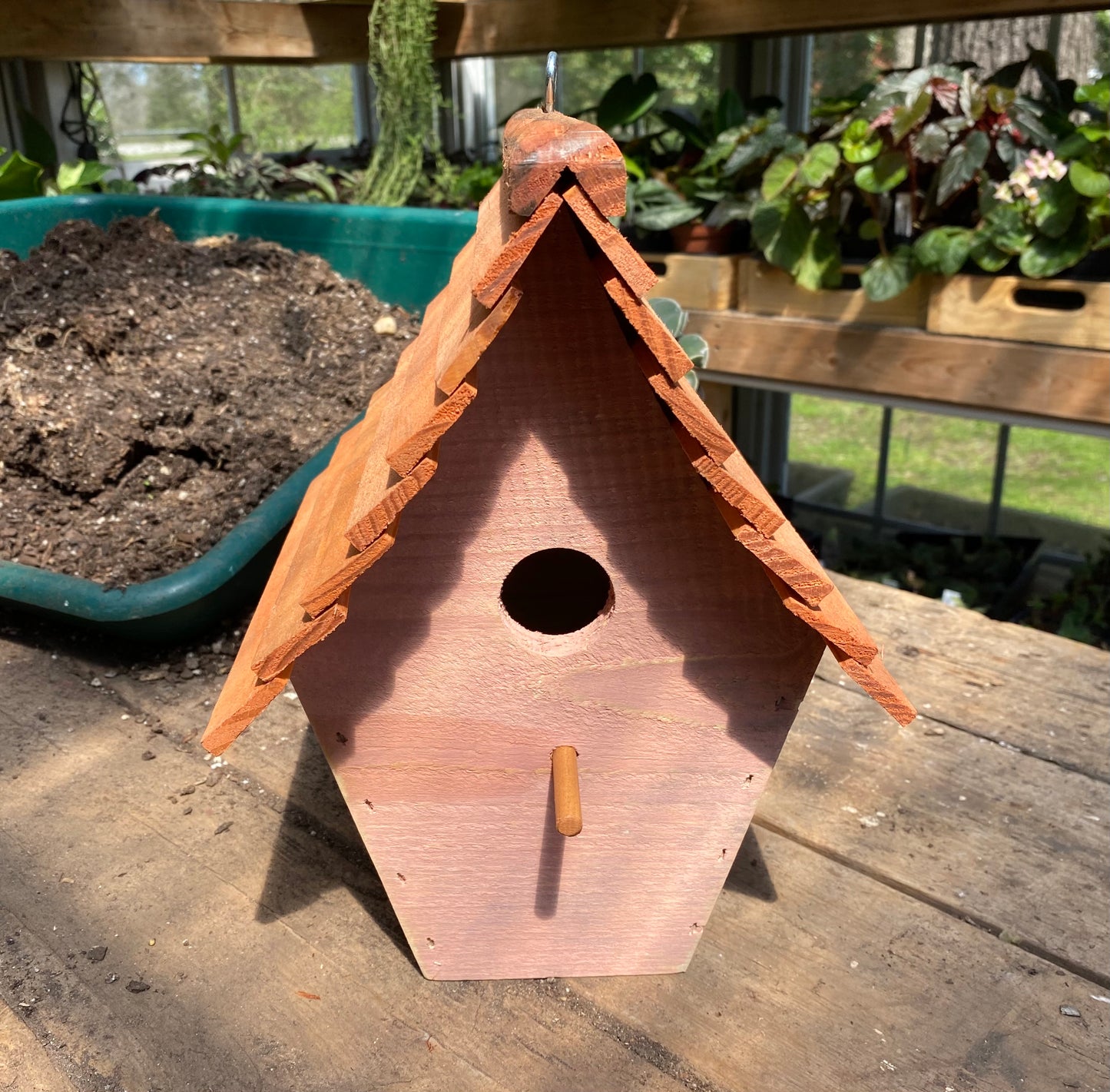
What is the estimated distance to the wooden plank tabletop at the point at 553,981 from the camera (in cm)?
84

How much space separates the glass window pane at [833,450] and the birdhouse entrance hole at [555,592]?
278 cm

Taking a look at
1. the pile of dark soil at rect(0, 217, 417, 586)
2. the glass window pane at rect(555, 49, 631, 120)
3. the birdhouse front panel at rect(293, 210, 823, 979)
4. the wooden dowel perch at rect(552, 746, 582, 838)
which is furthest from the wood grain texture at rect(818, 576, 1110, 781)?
the glass window pane at rect(555, 49, 631, 120)

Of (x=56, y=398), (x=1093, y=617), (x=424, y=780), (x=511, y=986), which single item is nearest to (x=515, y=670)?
(x=424, y=780)

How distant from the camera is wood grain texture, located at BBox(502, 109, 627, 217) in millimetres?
606

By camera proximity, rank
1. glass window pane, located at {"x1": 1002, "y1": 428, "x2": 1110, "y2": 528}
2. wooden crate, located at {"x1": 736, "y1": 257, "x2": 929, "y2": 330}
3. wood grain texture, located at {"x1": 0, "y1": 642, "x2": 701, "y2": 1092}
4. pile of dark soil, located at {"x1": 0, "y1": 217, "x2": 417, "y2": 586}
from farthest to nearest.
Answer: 1. glass window pane, located at {"x1": 1002, "y1": 428, "x2": 1110, "y2": 528}
2. wooden crate, located at {"x1": 736, "y1": 257, "x2": 929, "y2": 330}
3. pile of dark soil, located at {"x1": 0, "y1": 217, "x2": 417, "y2": 586}
4. wood grain texture, located at {"x1": 0, "y1": 642, "x2": 701, "y2": 1092}

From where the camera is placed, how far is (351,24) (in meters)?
3.24

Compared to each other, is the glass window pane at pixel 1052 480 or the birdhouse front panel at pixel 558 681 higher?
the birdhouse front panel at pixel 558 681

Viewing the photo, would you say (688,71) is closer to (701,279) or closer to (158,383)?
(701,279)

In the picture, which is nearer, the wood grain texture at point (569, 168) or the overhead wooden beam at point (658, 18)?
the wood grain texture at point (569, 168)

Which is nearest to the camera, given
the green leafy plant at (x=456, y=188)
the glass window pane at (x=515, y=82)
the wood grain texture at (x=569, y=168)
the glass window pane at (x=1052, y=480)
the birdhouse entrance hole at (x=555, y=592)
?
the wood grain texture at (x=569, y=168)

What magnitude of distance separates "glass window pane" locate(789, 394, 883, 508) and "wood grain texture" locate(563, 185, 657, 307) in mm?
3293

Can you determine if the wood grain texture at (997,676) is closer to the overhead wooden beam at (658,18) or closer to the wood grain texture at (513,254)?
the wood grain texture at (513,254)

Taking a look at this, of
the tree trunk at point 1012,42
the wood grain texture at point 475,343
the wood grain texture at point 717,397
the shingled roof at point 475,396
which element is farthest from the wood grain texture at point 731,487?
the tree trunk at point 1012,42

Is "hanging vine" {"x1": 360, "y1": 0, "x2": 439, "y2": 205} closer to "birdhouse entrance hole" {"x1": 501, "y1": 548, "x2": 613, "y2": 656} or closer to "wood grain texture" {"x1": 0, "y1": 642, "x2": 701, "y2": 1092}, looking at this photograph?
"birdhouse entrance hole" {"x1": 501, "y1": 548, "x2": 613, "y2": 656}
